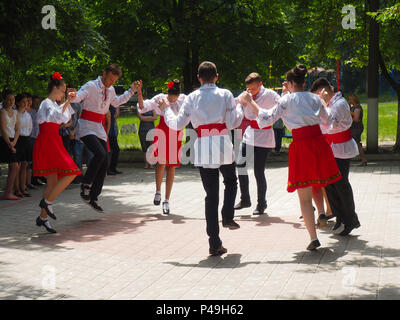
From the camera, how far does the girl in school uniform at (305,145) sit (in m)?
7.51

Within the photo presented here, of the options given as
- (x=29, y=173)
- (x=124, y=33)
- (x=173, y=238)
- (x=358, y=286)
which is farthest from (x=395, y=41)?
(x=358, y=286)

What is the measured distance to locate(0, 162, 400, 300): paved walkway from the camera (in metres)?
6.06

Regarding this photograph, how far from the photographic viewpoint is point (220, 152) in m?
7.59

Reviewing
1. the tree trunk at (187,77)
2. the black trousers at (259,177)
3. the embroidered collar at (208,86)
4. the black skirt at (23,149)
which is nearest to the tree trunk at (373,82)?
the tree trunk at (187,77)

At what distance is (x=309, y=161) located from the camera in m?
7.54

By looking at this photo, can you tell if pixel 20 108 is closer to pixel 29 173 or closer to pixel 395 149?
pixel 29 173

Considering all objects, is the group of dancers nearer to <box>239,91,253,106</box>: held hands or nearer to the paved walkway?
<box>239,91,253,106</box>: held hands

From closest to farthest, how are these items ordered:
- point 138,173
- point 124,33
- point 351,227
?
point 351,227 → point 138,173 → point 124,33

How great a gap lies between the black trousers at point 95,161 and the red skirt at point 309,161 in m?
3.12

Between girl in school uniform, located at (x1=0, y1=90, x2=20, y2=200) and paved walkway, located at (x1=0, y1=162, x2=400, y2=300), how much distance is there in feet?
2.19

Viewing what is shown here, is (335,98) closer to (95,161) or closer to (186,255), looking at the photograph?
(186,255)

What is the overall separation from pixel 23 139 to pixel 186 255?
20.4ft

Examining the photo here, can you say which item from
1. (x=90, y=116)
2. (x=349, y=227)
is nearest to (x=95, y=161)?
(x=90, y=116)
